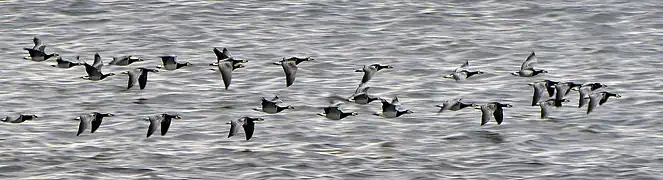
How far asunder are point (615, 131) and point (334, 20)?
19.5m

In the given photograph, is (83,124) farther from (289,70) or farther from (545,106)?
(545,106)

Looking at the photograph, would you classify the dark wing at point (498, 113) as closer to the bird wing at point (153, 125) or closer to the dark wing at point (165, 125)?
the dark wing at point (165, 125)

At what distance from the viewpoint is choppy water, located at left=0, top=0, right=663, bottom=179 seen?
3014cm

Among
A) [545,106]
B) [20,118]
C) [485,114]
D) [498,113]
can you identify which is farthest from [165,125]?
[545,106]

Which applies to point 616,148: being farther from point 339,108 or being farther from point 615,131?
point 339,108

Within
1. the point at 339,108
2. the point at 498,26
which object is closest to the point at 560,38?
the point at 498,26

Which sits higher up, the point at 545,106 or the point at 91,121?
the point at 91,121

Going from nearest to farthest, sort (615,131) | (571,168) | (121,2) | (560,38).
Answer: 1. (571,168)
2. (615,131)
3. (560,38)
4. (121,2)

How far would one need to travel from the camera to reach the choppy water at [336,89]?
3014 centimetres

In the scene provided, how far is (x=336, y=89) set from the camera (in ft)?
126

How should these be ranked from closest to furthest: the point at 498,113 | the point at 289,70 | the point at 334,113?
the point at 289,70, the point at 334,113, the point at 498,113

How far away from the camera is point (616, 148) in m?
31.2

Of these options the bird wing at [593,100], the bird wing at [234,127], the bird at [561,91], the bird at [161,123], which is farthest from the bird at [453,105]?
the bird at [161,123]

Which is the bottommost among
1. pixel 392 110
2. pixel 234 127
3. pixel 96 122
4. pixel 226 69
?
pixel 392 110
